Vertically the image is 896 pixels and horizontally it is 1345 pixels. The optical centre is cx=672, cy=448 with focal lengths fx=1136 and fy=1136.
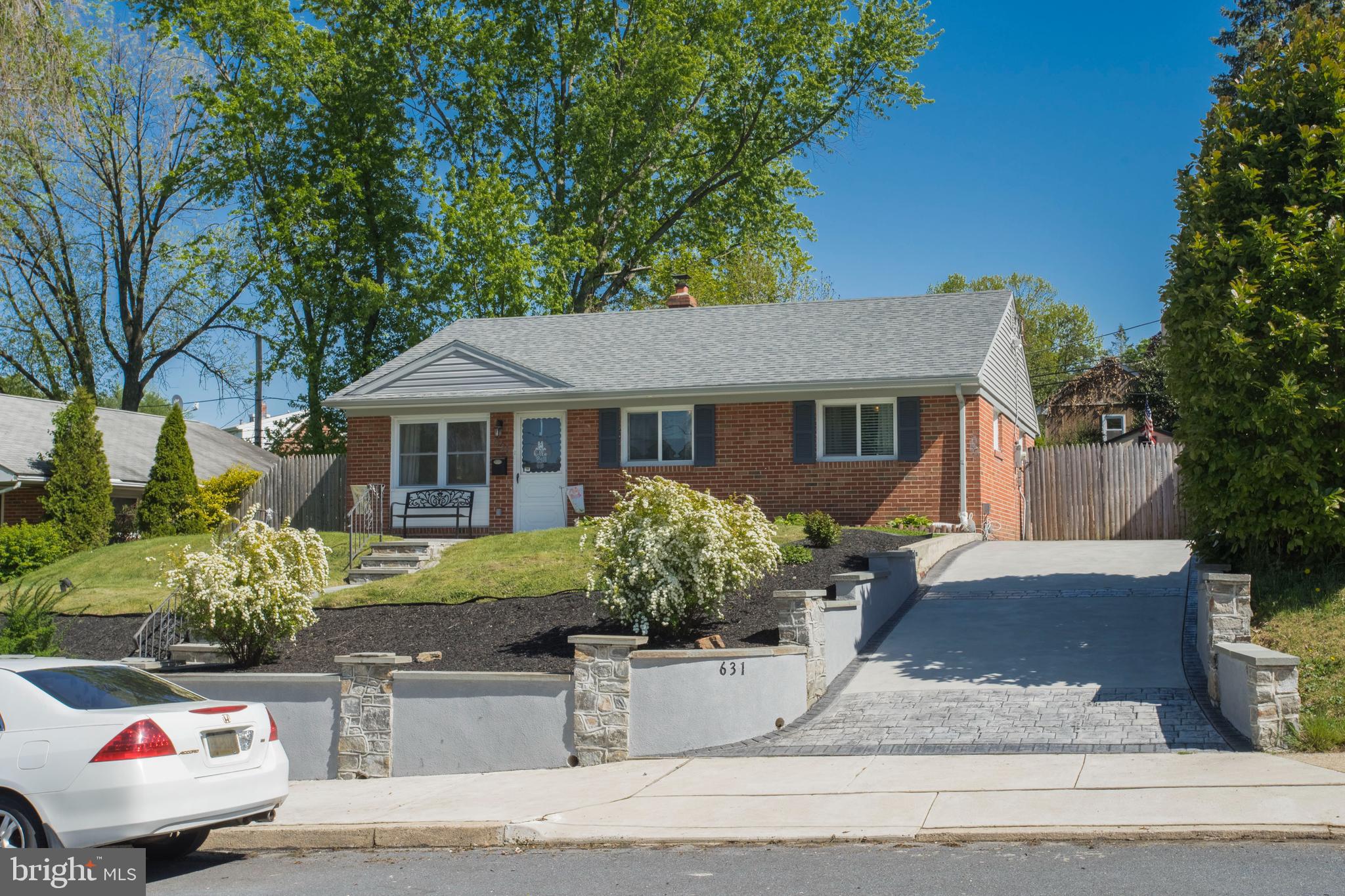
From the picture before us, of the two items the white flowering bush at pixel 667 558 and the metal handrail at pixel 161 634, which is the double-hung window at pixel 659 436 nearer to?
the metal handrail at pixel 161 634

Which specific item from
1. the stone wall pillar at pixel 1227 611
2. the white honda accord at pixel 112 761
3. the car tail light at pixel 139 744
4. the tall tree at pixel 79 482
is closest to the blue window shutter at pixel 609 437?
the tall tree at pixel 79 482

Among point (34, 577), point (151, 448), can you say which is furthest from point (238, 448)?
point (34, 577)

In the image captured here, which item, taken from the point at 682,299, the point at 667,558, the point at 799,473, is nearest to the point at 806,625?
the point at 667,558

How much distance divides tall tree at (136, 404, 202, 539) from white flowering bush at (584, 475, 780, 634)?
15.9m

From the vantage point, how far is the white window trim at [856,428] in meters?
20.3

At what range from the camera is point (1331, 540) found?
1105 centimetres

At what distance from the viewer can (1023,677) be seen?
11.3 meters

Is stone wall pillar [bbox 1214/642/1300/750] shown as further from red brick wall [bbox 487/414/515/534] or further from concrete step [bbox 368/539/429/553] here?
red brick wall [bbox 487/414/515/534]

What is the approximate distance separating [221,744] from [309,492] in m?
19.0

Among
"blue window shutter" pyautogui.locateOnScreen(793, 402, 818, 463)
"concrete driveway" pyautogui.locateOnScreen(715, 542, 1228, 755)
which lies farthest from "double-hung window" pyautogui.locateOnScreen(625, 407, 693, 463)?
"concrete driveway" pyautogui.locateOnScreen(715, 542, 1228, 755)

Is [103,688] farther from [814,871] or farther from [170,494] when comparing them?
[170,494]

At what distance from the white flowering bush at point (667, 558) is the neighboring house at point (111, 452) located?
18068mm

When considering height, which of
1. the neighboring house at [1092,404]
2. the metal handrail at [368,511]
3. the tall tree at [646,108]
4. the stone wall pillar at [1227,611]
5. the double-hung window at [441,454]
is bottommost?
the stone wall pillar at [1227,611]

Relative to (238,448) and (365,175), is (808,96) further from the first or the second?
(238,448)
